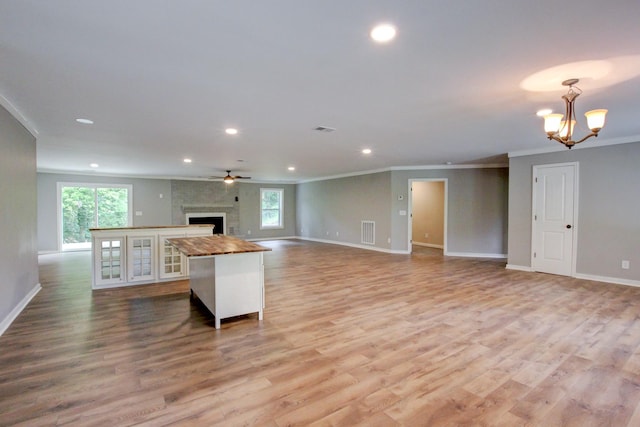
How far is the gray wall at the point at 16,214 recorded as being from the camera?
3.14 meters

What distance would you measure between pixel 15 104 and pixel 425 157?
640cm

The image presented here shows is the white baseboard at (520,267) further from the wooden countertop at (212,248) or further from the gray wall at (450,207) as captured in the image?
the wooden countertop at (212,248)

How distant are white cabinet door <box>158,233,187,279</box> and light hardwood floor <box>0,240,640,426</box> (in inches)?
25.6

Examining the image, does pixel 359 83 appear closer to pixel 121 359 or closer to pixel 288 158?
pixel 121 359

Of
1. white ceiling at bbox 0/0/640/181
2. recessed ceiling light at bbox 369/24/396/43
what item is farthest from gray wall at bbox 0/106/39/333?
recessed ceiling light at bbox 369/24/396/43

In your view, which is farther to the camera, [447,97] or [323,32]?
[447,97]

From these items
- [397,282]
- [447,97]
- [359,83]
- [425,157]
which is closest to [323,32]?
[359,83]

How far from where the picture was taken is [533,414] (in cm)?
188

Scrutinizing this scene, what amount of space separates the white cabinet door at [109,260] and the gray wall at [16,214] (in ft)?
2.39

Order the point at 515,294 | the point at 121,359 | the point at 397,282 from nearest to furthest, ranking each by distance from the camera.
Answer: the point at 121,359
the point at 515,294
the point at 397,282

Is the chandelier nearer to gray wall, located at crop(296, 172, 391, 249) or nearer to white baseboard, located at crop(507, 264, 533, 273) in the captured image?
white baseboard, located at crop(507, 264, 533, 273)

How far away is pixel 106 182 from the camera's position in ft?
30.5

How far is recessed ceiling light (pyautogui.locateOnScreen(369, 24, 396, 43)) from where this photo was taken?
5.99ft

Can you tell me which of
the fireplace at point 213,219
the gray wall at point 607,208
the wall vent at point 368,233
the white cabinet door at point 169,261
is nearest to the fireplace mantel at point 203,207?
the fireplace at point 213,219
